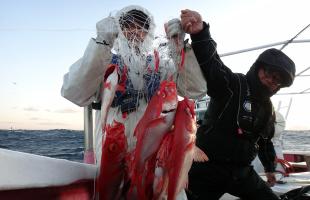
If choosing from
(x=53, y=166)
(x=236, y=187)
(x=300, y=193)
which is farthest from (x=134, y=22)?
(x=300, y=193)

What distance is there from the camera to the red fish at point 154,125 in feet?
6.64

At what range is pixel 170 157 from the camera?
213 cm

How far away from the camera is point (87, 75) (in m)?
2.53

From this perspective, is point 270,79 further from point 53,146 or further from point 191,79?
point 53,146

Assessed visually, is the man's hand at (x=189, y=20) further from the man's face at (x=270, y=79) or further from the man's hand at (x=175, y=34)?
the man's face at (x=270, y=79)

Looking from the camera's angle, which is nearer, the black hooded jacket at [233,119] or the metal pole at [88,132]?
the metal pole at [88,132]

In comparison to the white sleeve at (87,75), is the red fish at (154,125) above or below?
below

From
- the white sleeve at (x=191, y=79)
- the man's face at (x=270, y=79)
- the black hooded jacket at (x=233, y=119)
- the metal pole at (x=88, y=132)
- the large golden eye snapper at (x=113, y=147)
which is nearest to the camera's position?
the large golden eye snapper at (x=113, y=147)

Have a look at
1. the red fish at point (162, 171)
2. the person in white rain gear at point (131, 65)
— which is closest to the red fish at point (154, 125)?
the red fish at point (162, 171)

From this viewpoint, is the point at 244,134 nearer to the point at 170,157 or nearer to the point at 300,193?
the point at 300,193

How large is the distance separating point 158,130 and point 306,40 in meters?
5.55

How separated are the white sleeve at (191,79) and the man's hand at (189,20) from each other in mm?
149

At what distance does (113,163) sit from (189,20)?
3.54 ft

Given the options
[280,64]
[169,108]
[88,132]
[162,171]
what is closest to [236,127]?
[280,64]
